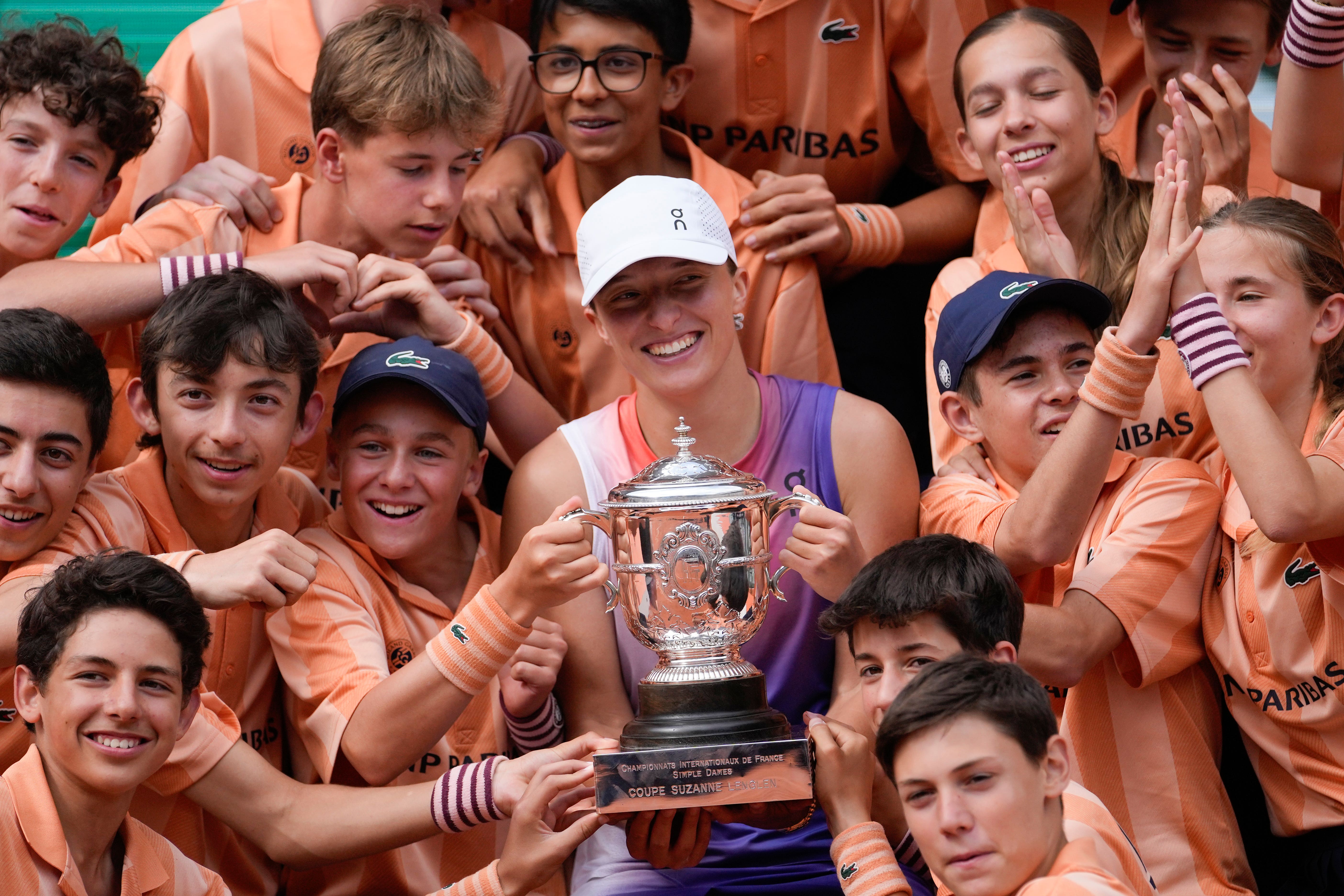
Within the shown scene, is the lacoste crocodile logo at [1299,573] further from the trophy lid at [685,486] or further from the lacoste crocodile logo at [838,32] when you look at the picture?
the lacoste crocodile logo at [838,32]

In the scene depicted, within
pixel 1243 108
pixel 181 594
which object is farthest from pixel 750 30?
pixel 181 594

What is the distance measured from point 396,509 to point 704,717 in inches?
42.7

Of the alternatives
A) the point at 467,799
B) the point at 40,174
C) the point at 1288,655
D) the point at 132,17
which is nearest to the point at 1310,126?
the point at 1288,655

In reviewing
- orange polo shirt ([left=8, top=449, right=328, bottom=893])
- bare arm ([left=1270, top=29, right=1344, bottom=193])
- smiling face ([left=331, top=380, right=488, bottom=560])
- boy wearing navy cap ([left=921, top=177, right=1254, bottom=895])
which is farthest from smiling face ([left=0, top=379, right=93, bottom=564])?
bare arm ([left=1270, top=29, right=1344, bottom=193])

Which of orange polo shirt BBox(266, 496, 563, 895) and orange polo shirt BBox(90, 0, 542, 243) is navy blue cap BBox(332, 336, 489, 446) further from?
orange polo shirt BBox(90, 0, 542, 243)

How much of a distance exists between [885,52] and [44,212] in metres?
2.48

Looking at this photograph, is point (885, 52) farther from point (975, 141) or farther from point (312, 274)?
point (312, 274)

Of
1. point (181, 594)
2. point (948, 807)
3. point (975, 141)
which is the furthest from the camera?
point (975, 141)

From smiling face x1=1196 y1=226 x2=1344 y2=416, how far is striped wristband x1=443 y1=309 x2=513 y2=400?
173 centimetres

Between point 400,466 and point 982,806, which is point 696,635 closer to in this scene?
point 982,806

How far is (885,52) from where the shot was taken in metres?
4.78

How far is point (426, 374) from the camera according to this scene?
11.9 ft

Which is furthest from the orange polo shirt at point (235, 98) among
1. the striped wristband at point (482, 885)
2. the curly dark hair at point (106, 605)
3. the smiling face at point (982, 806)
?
the smiling face at point (982, 806)

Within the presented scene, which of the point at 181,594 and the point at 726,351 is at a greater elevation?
the point at 726,351
